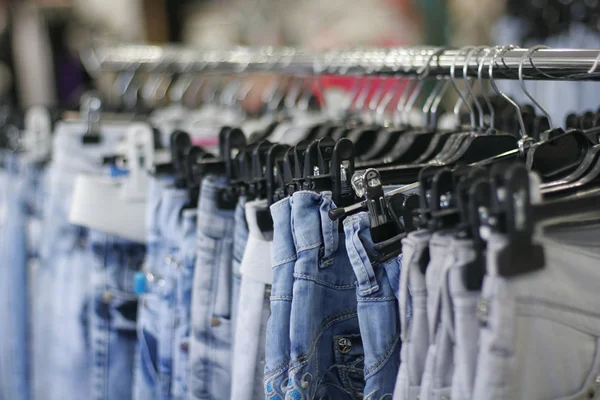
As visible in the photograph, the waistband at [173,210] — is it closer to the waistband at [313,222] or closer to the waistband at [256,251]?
the waistband at [256,251]

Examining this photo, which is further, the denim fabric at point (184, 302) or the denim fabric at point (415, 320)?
the denim fabric at point (184, 302)

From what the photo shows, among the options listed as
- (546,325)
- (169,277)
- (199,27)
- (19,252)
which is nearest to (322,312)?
(546,325)

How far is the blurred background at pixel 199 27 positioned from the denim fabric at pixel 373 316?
222 centimetres

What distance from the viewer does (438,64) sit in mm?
941

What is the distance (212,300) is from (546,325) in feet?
1.59

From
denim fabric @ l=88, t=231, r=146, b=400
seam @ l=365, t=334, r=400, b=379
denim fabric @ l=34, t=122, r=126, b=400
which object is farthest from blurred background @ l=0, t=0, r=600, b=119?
seam @ l=365, t=334, r=400, b=379

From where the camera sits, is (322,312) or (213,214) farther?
(213,214)

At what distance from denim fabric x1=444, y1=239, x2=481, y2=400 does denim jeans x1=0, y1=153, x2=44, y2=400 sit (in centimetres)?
114

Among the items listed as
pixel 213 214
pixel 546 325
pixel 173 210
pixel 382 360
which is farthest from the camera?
pixel 173 210

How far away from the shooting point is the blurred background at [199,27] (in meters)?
3.19

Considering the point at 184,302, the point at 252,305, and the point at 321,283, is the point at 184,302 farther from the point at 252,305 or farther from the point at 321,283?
the point at 321,283

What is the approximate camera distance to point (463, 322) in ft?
1.90

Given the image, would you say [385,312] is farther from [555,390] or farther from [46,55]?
[46,55]

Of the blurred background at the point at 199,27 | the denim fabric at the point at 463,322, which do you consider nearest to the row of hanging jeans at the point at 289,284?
the denim fabric at the point at 463,322
